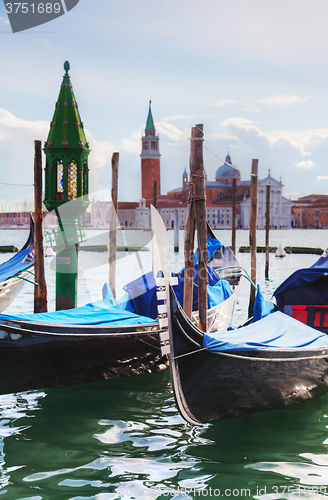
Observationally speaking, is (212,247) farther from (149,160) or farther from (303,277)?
(149,160)

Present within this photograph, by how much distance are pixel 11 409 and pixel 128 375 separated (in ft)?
3.07

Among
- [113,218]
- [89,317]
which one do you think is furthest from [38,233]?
[89,317]

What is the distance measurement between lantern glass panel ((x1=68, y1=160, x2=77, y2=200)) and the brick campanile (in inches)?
2066

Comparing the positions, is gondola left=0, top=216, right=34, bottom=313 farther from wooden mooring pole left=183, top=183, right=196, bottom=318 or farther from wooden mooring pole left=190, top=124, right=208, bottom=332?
wooden mooring pole left=190, top=124, right=208, bottom=332

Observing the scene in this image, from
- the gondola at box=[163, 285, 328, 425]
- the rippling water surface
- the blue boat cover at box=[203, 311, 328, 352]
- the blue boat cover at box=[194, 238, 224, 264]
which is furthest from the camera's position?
the blue boat cover at box=[194, 238, 224, 264]

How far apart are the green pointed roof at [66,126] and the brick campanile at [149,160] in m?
52.4

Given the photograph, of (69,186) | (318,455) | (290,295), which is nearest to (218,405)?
(318,455)

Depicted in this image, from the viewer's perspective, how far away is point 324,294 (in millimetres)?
4980

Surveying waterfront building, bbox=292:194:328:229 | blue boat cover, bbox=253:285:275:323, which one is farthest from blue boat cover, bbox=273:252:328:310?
waterfront building, bbox=292:194:328:229

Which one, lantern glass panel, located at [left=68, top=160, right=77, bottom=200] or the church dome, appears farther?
the church dome

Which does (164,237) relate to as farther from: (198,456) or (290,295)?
(290,295)

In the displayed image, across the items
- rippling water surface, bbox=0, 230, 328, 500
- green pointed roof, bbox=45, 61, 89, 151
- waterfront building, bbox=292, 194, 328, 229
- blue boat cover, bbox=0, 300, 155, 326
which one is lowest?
rippling water surface, bbox=0, 230, 328, 500

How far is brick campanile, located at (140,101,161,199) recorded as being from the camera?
2354 inches

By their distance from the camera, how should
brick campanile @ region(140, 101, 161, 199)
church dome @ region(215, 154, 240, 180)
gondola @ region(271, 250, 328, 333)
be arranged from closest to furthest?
gondola @ region(271, 250, 328, 333), brick campanile @ region(140, 101, 161, 199), church dome @ region(215, 154, 240, 180)
